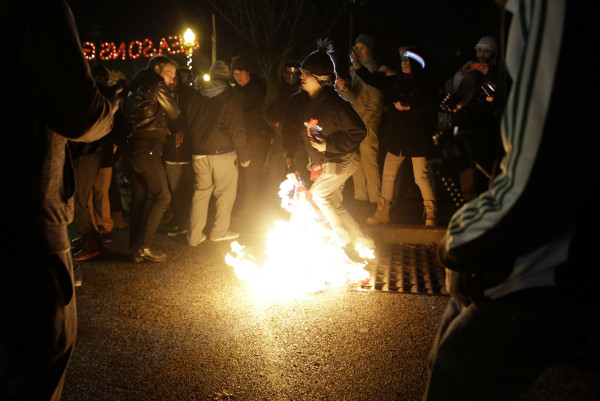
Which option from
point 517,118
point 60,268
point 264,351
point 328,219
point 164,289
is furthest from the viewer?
point 328,219

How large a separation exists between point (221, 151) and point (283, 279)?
7.04 feet

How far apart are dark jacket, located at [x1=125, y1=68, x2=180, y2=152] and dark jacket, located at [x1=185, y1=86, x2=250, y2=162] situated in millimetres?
398

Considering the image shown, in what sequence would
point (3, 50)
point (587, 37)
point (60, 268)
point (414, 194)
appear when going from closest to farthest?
1. point (587, 37)
2. point (3, 50)
3. point (60, 268)
4. point (414, 194)

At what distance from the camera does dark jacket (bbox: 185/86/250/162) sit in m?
6.24

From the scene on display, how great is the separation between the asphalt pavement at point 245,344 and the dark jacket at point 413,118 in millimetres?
2720

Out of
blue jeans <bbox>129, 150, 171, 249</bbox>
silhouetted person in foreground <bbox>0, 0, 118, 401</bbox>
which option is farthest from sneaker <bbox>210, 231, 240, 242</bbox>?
silhouetted person in foreground <bbox>0, 0, 118, 401</bbox>

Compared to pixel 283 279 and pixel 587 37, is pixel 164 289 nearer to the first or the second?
pixel 283 279

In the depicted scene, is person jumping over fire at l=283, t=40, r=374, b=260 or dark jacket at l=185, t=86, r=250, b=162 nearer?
person jumping over fire at l=283, t=40, r=374, b=260

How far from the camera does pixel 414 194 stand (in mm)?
9180

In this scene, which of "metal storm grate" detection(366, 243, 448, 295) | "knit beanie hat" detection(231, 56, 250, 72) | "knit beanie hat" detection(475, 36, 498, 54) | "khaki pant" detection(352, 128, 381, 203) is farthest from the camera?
"knit beanie hat" detection(231, 56, 250, 72)

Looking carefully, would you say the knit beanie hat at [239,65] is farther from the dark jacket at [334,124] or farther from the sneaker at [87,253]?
the sneaker at [87,253]

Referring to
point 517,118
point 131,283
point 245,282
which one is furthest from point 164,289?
point 517,118

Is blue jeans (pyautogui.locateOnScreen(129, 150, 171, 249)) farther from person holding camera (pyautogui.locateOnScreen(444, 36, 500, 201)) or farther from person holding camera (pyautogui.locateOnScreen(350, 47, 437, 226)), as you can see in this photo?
person holding camera (pyautogui.locateOnScreen(444, 36, 500, 201))

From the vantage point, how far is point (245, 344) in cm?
381
